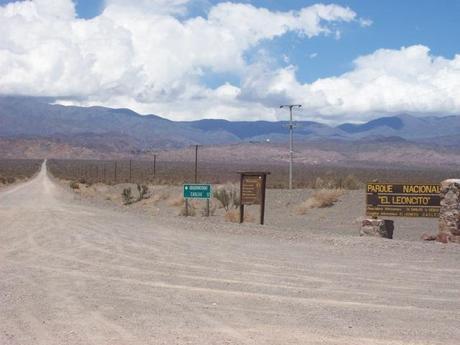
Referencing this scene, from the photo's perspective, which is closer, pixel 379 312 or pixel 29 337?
pixel 29 337

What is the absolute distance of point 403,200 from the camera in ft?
75.0

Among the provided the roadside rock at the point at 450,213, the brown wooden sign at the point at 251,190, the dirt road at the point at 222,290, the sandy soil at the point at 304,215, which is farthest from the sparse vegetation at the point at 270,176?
the dirt road at the point at 222,290

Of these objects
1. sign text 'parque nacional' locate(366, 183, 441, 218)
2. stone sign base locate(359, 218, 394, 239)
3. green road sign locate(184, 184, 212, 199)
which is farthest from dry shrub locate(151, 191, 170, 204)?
stone sign base locate(359, 218, 394, 239)

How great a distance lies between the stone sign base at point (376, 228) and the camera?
2223cm

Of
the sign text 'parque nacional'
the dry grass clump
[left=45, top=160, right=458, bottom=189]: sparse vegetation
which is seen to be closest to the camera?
Answer: the sign text 'parque nacional'

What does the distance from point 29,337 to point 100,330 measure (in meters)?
0.85

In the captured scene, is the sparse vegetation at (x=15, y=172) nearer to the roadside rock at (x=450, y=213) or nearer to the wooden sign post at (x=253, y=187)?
the wooden sign post at (x=253, y=187)

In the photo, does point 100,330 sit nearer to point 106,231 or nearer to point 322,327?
point 322,327

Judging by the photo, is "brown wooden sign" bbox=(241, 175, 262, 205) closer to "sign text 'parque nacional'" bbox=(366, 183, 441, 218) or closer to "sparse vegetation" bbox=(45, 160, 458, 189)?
"sign text 'parque nacional'" bbox=(366, 183, 441, 218)

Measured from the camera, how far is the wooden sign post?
86.6ft

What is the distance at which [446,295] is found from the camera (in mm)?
11719

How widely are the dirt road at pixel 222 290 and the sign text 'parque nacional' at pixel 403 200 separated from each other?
9.57 ft

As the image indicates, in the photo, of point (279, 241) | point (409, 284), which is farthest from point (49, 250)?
point (409, 284)

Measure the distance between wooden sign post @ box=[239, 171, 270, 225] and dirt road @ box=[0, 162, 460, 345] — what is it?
18.5 ft
